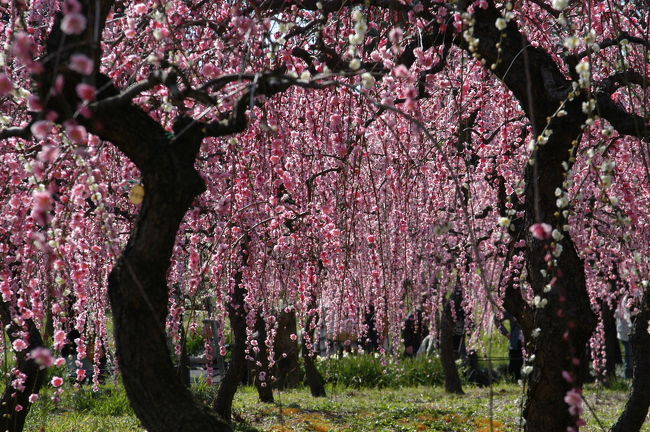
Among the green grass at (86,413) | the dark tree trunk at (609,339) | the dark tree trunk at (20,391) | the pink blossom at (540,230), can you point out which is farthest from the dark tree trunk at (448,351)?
the pink blossom at (540,230)

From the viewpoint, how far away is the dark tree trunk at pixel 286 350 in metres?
11.5

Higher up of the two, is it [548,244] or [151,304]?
[548,244]

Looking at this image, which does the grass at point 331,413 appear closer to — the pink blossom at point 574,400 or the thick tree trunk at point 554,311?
the thick tree trunk at point 554,311

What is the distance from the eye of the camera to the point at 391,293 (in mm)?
8891

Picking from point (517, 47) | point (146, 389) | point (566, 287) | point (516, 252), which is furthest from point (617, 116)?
point (516, 252)

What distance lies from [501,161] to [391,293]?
3.05 metres

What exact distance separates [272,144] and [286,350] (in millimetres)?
8466

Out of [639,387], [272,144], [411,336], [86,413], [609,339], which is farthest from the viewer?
[411,336]

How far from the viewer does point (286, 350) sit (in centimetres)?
1238

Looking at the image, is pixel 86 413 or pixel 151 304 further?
pixel 86 413

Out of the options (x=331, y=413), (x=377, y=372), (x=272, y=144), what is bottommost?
(x=331, y=413)

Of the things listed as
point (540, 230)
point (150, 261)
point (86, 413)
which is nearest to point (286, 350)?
point (86, 413)

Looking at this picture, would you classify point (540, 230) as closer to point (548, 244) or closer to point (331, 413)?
point (548, 244)

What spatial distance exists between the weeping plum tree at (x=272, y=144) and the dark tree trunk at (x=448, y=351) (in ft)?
12.1
